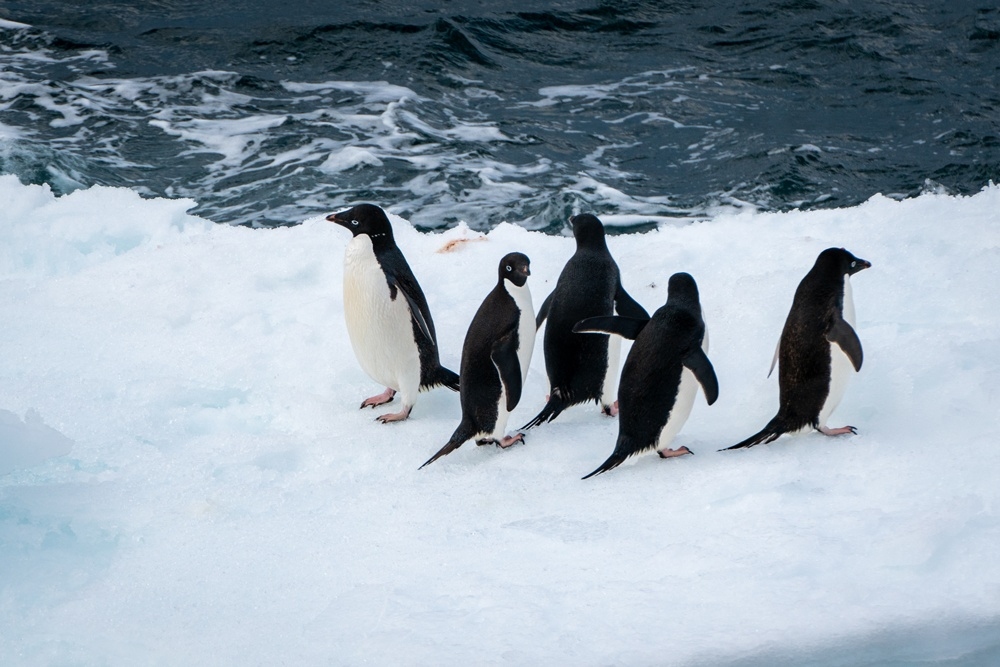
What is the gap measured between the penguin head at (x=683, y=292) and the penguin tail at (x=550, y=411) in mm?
610

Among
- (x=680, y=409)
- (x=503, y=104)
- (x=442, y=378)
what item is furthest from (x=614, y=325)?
(x=503, y=104)

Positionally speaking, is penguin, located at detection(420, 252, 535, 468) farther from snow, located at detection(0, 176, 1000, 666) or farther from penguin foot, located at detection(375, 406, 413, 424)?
penguin foot, located at detection(375, 406, 413, 424)

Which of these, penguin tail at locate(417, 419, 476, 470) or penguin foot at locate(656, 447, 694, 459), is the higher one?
penguin foot at locate(656, 447, 694, 459)

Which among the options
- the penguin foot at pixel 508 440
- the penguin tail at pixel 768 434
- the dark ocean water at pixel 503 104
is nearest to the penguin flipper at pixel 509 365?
the penguin foot at pixel 508 440

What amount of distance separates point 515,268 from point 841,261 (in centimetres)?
106

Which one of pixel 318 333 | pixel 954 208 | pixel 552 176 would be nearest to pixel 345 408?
pixel 318 333

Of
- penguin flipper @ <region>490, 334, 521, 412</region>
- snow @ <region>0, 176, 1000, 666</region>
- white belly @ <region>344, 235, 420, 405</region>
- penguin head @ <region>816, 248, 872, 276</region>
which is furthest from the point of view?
white belly @ <region>344, 235, 420, 405</region>

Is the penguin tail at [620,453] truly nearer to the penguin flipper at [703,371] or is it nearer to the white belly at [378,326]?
the penguin flipper at [703,371]

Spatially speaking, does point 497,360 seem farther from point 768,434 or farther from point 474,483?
point 768,434

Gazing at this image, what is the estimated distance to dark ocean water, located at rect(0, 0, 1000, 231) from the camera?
7.60 meters

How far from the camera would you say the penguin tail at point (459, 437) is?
3.51 meters

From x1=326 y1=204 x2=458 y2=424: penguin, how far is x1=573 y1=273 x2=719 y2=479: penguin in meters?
0.88

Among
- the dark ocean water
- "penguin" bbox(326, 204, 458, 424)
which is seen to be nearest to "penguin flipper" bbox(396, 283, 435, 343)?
"penguin" bbox(326, 204, 458, 424)

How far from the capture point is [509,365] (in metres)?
3.55
